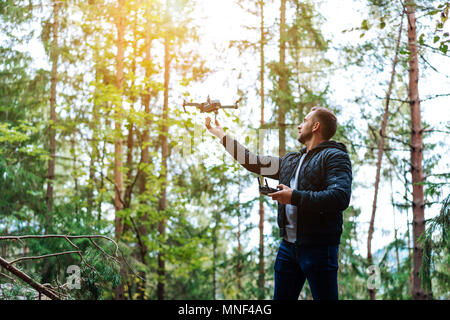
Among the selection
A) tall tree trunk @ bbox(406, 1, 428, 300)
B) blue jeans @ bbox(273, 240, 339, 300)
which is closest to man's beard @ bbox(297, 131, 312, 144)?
blue jeans @ bbox(273, 240, 339, 300)

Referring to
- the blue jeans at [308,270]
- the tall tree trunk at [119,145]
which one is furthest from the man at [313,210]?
the tall tree trunk at [119,145]

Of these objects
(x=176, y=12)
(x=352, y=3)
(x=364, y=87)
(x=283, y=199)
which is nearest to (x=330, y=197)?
(x=283, y=199)

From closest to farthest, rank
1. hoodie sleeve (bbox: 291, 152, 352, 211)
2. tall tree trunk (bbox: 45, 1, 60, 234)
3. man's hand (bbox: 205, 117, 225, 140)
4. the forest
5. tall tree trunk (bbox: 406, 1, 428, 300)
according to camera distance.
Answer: hoodie sleeve (bbox: 291, 152, 352, 211) → man's hand (bbox: 205, 117, 225, 140) → tall tree trunk (bbox: 406, 1, 428, 300) → the forest → tall tree trunk (bbox: 45, 1, 60, 234)

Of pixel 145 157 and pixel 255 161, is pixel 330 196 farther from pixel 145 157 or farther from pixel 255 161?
pixel 145 157

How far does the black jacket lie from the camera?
7.63 feet

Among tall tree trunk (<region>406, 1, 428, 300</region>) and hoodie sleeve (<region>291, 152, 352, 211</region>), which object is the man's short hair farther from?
tall tree trunk (<region>406, 1, 428, 300</region>)

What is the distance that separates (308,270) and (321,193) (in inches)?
18.3

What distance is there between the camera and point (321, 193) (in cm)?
234

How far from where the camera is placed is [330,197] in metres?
2.31

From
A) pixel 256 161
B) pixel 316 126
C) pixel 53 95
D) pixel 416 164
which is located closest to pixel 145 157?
pixel 53 95

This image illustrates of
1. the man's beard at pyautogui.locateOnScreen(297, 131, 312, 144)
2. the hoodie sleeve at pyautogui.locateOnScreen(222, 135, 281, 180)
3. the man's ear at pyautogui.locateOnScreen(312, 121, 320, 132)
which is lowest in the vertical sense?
the hoodie sleeve at pyautogui.locateOnScreen(222, 135, 281, 180)

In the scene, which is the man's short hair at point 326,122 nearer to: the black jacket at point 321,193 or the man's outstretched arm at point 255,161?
the black jacket at point 321,193

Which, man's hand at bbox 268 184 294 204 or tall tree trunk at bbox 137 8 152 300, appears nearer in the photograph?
man's hand at bbox 268 184 294 204

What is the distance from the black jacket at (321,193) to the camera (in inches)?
91.5
